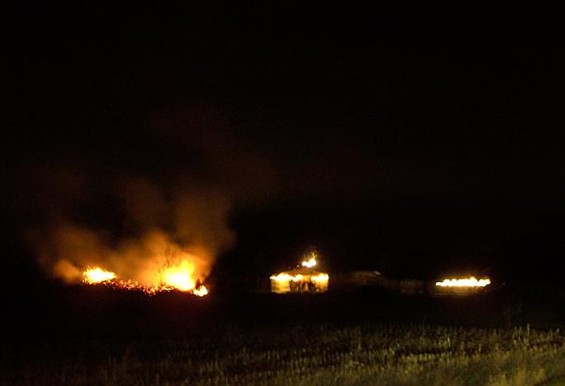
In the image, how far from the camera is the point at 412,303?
30438mm

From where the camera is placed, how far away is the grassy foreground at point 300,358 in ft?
39.1

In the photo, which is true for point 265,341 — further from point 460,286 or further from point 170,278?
point 460,286

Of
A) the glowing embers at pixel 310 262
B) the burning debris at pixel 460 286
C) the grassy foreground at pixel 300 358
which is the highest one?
the glowing embers at pixel 310 262

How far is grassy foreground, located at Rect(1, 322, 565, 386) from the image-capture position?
1193 centimetres

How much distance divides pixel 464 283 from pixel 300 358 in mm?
29440

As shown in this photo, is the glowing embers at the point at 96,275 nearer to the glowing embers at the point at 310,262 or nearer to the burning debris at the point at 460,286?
the glowing embers at the point at 310,262

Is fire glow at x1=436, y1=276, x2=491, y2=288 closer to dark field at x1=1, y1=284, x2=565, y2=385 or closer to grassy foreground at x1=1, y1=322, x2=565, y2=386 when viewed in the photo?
dark field at x1=1, y1=284, x2=565, y2=385

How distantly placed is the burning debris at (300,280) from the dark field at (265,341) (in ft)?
34.3

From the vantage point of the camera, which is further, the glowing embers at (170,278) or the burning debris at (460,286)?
the burning debris at (460,286)

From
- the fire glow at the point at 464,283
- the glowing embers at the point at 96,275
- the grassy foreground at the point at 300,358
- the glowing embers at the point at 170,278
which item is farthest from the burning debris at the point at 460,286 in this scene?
the grassy foreground at the point at 300,358

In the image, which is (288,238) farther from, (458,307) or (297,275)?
(458,307)

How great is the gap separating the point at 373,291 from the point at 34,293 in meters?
15.5

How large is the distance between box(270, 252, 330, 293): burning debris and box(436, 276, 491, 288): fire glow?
590 centimetres

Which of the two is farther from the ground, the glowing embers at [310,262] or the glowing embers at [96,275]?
the glowing embers at [310,262]
